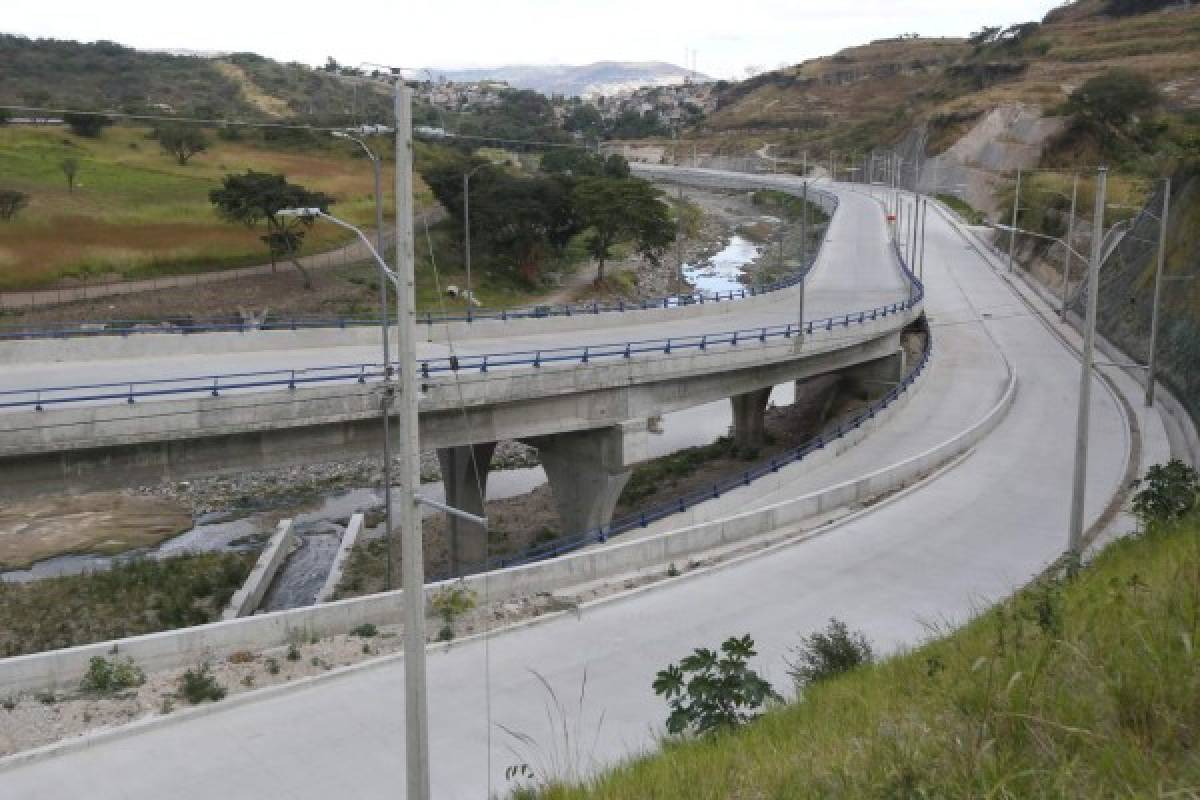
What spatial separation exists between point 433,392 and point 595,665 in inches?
392

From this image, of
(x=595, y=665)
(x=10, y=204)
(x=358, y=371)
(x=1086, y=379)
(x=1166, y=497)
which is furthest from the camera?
(x=10, y=204)

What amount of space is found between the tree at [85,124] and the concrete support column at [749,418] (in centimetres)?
6901

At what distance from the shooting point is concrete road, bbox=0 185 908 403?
25.2m

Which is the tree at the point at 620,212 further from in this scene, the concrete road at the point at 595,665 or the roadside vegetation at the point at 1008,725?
the roadside vegetation at the point at 1008,725

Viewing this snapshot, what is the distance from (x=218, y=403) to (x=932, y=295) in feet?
153

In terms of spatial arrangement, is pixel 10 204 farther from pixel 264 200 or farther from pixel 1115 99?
pixel 1115 99

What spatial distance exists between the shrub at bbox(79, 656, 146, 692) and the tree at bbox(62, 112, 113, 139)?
8355 cm

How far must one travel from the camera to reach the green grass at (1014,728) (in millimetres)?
5734

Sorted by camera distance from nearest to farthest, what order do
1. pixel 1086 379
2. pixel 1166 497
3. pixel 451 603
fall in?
pixel 1166 497 < pixel 1086 379 < pixel 451 603

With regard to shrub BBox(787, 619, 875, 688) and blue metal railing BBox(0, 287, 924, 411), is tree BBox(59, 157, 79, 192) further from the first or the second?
shrub BBox(787, 619, 875, 688)

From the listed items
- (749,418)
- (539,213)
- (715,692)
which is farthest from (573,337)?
(539,213)

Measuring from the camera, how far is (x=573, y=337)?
34.6 m

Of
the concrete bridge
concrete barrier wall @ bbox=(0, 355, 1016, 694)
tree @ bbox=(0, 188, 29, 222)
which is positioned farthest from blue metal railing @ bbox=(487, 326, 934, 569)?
tree @ bbox=(0, 188, 29, 222)

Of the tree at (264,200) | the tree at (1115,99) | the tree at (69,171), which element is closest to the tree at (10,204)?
the tree at (69,171)
